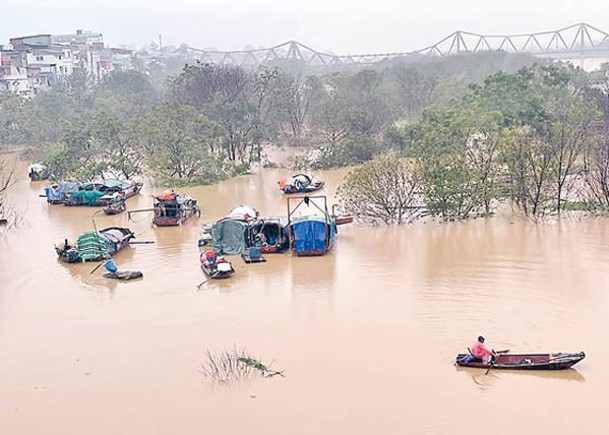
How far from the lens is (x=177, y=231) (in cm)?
1928

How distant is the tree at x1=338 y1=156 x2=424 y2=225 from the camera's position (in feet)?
59.8

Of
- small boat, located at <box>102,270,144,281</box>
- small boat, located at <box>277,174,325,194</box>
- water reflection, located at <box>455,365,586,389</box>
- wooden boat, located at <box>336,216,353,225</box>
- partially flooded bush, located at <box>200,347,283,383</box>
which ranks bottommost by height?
water reflection, located at <box>455,365,586,389</box>

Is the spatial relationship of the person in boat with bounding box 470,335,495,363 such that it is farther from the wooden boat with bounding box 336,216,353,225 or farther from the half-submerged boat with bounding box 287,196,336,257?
the wooden boat with bounding box 336,216,353,225

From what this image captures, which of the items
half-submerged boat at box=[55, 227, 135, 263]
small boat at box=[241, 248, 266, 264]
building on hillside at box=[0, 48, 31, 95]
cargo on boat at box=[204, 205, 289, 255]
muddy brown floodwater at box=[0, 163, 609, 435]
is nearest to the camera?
muddy brown floodwater at box=[0, 163, 609, 435]

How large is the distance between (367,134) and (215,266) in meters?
17.8

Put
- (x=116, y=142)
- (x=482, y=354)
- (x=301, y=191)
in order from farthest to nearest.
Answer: (x=116, y=142)
(x=301, y=191)
(x=482, y=354)

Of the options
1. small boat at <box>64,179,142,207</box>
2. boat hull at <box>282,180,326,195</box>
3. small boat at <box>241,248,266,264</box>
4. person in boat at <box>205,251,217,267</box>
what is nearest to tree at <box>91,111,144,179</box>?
small boat at <box>64,179,142,207</box>

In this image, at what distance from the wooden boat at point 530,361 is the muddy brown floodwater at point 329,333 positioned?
12 cm

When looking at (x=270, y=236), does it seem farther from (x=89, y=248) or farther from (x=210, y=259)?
Answer: (x=89, y=248)

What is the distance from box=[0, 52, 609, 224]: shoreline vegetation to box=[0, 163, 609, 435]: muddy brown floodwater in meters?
1.18

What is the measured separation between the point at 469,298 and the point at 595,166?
9.26m

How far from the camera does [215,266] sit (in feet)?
48.5

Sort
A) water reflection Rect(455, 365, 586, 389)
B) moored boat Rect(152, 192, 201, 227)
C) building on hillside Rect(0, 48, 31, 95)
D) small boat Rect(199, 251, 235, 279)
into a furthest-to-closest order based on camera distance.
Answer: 1. building on hillside Rect(0, 48, 31, 95)
2. moored boat Rect(152, 192, 201, 227)
3. small boat Rect(199, 251, 235, 279)
4. water reflection Rect(455, 365, 586, 389)

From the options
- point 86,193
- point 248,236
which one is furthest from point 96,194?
point 248,236
